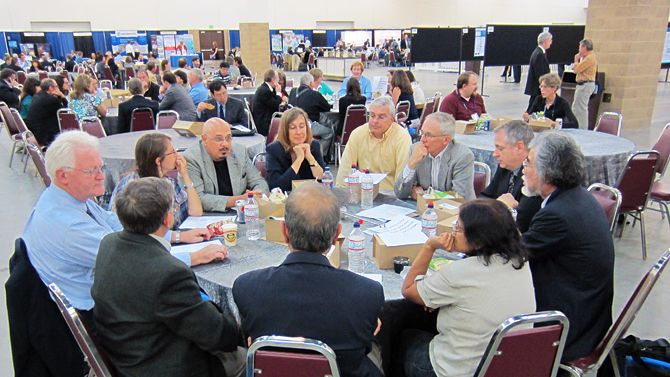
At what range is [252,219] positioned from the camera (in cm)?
273

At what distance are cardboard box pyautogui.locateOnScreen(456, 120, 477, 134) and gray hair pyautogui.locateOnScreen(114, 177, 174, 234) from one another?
13.9ft

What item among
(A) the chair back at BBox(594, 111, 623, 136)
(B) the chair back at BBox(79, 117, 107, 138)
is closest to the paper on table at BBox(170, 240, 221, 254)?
(B) the chair back at BBox(79, 117, 107, 138)

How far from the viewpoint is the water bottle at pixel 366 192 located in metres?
3.03

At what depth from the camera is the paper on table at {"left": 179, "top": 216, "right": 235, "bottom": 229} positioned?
2754 millimetres

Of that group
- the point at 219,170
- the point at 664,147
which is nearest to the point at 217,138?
the point at 219,170

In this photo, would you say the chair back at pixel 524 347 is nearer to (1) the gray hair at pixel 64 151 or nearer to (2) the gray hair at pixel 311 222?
(2) the gray hair at pixel 311 222

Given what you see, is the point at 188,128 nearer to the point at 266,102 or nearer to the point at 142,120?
the point at 142,120

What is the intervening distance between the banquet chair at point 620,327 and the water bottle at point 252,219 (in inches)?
66.7

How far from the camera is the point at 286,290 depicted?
145cm

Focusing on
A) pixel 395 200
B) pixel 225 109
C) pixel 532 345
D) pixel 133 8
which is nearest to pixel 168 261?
pixel 532 345

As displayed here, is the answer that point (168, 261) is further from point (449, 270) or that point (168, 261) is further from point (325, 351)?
point (449, 270)

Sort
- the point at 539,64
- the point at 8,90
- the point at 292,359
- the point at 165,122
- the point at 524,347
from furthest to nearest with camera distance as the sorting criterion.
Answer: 1. the point at 8,90
2. the point at 539,64
3. the point at 165,122
4. the point at 524,347
5. the point at 292,359

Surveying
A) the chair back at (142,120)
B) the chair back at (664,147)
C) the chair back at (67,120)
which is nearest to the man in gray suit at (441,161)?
the chair back at (664,147)

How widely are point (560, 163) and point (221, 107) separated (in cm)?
505
